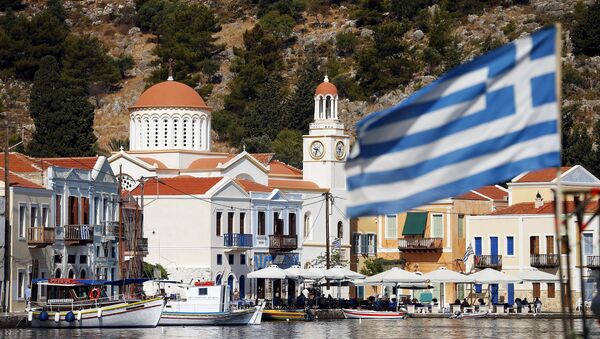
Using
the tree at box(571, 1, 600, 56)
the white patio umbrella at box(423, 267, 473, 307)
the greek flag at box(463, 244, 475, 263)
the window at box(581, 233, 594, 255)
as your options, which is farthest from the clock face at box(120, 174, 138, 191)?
the tree at box(571, 1, 600, 56)

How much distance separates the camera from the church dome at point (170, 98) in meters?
102

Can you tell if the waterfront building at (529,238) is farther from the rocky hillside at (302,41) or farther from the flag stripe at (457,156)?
the flag stripe at (457,156)

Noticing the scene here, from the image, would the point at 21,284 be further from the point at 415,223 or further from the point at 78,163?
the point at 415,223

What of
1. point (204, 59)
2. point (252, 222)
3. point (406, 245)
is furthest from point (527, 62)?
point (204, 59)

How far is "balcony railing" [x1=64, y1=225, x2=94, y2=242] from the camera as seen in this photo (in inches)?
3083

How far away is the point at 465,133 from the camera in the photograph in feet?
59.9

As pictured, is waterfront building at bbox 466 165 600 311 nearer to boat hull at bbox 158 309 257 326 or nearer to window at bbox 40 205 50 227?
boat hull at bbox 158 309 257 326

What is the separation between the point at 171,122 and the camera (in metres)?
102

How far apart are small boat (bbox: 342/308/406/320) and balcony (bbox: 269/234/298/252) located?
1379cm

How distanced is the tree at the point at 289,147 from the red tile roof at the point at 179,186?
30.1 meters

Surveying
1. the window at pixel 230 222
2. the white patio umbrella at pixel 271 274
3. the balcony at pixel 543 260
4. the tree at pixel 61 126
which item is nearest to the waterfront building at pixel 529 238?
the balcony at pixel 543 260

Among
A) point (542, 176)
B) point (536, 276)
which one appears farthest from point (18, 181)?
point (542, 176)

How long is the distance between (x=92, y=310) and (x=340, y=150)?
4105 centimetres

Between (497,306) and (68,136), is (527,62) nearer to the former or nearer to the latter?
(497,306)
